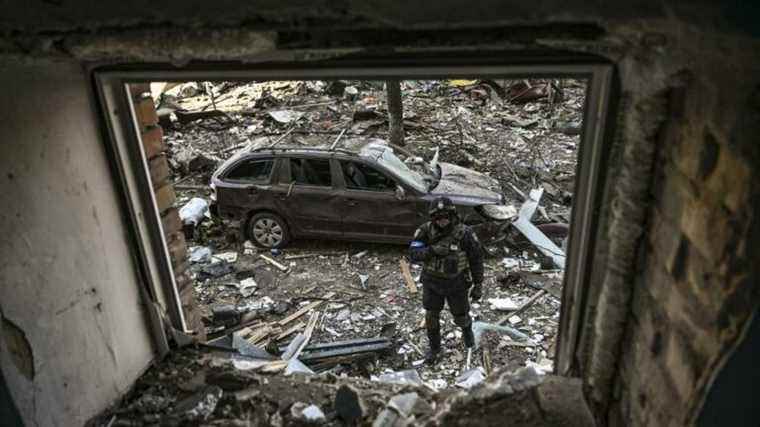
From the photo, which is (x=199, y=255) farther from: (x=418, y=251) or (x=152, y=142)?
(x=152, y=142)

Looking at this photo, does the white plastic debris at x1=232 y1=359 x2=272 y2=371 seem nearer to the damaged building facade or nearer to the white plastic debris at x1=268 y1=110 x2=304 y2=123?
the damaged building facade

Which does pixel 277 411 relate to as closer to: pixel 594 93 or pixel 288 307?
pixel 594 93

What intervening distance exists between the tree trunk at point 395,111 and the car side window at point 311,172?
3.47 meters

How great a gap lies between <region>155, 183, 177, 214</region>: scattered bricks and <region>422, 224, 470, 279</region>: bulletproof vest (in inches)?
120

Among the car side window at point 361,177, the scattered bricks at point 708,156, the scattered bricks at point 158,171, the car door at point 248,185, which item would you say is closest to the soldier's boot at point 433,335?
the car side window at point 361,177

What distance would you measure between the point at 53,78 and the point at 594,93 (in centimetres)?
211

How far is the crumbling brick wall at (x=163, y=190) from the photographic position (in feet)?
9.21

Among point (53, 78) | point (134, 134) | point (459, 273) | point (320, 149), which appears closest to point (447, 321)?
point (459, 273)

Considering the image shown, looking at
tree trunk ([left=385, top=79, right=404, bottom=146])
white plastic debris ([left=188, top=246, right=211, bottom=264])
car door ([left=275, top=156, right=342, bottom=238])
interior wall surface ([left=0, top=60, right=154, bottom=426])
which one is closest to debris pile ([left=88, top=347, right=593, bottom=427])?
interior wall surface ([left=0, top=60, right=154, bottom=426])

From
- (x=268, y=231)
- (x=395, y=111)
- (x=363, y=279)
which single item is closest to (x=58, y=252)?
(x=363, y=279)

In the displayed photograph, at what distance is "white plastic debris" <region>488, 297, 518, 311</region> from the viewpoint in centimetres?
662

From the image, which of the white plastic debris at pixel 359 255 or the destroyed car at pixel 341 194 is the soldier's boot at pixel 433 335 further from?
the white plastic debris at pixel 359 255

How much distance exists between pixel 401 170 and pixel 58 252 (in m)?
5.69

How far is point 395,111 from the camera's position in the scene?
10.8m
